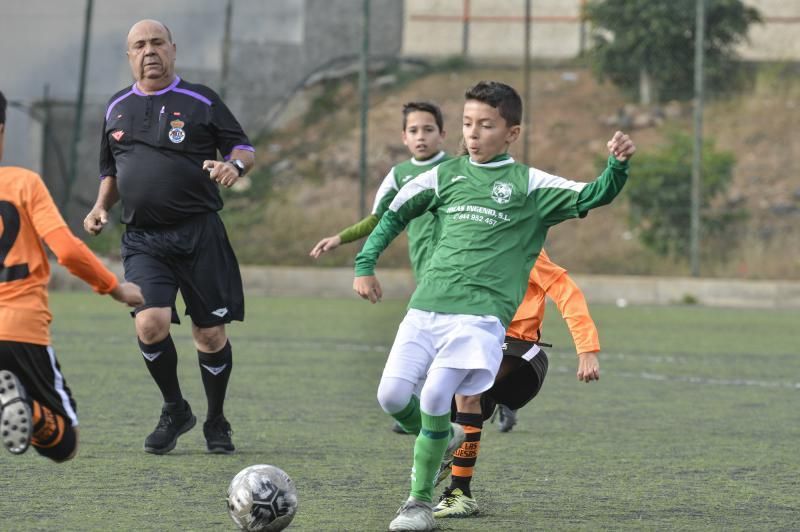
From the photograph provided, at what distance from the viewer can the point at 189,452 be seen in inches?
262

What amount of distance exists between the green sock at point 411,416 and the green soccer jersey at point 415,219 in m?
1.62

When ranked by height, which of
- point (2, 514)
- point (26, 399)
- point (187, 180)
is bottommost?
point (2, 514)

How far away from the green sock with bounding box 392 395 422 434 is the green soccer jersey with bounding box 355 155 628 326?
46 centimetres

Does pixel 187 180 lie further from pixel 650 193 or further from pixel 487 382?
pixel 650 193

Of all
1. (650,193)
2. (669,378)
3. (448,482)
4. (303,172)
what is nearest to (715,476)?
(448,482)

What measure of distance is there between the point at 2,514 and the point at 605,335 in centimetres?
959

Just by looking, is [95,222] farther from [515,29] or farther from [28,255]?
[515,29]

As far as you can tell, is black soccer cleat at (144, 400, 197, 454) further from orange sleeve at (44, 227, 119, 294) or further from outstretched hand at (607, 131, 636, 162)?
outstretched hand at (607, 131, 636, 162)

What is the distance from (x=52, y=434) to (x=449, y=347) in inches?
53.9

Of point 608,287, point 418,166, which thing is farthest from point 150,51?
point 608,287

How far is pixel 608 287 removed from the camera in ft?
62.7

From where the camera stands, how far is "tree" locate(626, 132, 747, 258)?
19.8 meters

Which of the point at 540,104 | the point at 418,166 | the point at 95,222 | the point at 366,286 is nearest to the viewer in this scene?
the point at 366,286

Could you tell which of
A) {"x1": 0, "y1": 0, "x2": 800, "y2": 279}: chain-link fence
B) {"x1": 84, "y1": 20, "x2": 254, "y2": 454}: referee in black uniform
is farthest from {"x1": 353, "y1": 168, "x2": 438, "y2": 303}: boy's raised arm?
{"x1": 0, "y1": 0, "x2": 800, "y2": 279}: chain-link fence
